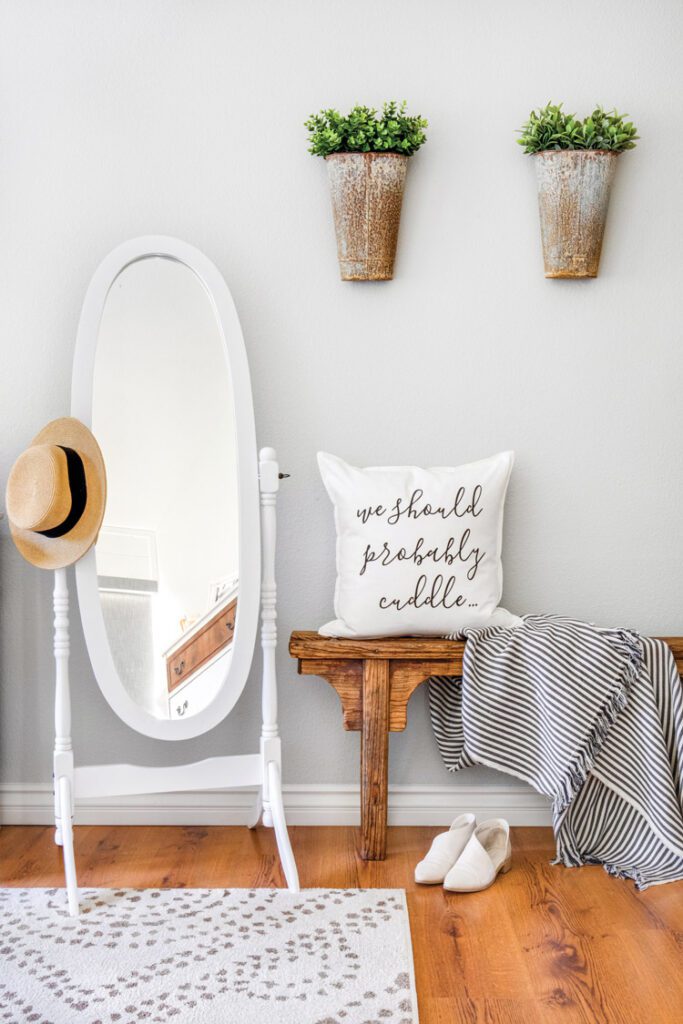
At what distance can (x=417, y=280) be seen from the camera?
2.58 m

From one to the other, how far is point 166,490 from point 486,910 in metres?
1.19

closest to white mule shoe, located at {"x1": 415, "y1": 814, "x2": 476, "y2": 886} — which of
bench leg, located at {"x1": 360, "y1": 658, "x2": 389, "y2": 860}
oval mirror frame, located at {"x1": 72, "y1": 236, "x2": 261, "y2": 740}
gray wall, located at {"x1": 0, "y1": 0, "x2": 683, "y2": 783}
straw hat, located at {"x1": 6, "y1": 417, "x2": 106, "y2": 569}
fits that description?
bench leg, located at {"x1": 360, "y1": 658, "x2": 389, "y2": 860}

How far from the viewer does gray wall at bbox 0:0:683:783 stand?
254 cm

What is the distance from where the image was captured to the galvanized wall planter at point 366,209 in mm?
2410

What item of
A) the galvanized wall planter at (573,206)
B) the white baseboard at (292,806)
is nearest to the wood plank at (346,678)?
→ the white baseboard at (292,806)

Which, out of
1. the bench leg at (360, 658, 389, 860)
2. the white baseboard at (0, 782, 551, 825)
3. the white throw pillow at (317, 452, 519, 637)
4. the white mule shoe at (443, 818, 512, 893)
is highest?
the white throw pillow at (317, 452, 519, 637)

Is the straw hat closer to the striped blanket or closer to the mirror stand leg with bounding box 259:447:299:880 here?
the mirror stand leg with bounding box 259:447:299:880

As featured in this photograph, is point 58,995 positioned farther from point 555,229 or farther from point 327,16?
point 327,16

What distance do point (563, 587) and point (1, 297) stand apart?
1.67 meters

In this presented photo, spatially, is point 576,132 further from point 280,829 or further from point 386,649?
point 280,829

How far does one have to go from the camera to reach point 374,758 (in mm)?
2414

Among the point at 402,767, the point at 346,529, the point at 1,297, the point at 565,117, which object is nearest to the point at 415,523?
the point at 346,529

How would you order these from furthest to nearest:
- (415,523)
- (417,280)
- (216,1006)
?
(417,280) → (415,523) → (216,1006)

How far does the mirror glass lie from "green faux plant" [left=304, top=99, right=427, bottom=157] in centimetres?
47
